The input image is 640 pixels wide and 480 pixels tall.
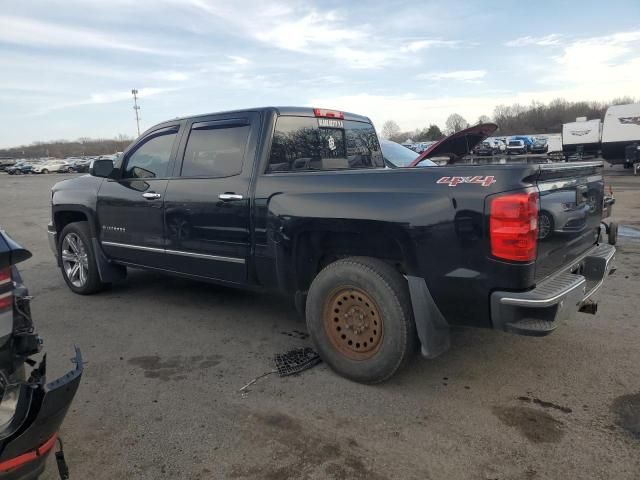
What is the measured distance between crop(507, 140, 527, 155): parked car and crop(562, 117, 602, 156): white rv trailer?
15505 mm

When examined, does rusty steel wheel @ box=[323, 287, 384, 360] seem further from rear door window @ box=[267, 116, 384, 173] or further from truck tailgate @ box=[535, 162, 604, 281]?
rear door window @ box=[267, 116, 384, 173]

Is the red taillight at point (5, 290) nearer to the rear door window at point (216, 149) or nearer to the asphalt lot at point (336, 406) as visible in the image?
the asphalt lot at point (336, 406)

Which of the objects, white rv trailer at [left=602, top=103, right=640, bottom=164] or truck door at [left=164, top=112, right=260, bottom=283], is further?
white rv trailer at [left=602, top=103, right=640, bottom=164]

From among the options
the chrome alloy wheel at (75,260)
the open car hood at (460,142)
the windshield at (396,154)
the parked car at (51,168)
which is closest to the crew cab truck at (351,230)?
the chrome alloy wheel at (75,260)

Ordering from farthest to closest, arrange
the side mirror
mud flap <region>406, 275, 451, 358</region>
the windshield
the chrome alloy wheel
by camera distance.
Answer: the windshield
the chrome alloy wheel
the side mirror
mud flap <region>406, 275, 451, 358</region>

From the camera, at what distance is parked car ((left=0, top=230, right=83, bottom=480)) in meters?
1.97

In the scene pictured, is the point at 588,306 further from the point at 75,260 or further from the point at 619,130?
the point at 619,130

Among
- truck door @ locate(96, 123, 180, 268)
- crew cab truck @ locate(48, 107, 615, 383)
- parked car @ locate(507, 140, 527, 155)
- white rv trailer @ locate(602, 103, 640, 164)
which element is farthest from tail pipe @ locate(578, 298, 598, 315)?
parked car @ locate(507, 140, 527, 155)

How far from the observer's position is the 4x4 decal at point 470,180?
2805mm

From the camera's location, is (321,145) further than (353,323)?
Yes

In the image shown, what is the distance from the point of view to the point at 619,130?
78.6 ft

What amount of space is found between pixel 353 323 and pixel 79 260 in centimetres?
380

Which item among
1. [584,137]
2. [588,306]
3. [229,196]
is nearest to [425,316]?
[588,306]

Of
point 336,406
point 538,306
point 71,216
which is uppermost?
point 71,216
